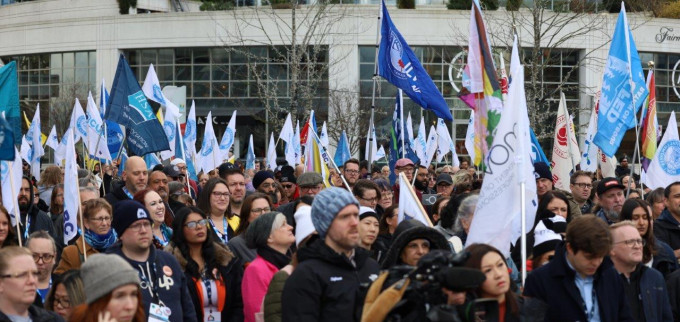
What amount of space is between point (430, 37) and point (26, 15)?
932 inches

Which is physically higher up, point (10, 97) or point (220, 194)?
point (10, 97)

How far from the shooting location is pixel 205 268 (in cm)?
812

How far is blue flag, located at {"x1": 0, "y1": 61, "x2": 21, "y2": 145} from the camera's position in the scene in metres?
10.8

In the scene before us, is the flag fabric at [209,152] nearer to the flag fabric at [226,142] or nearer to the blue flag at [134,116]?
the flag fabric at [226,142]

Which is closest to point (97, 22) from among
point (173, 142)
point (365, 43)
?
point (365, 43)

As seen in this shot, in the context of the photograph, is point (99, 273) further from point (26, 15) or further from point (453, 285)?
point (26, 15)

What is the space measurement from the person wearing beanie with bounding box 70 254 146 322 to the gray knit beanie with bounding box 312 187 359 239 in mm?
1032

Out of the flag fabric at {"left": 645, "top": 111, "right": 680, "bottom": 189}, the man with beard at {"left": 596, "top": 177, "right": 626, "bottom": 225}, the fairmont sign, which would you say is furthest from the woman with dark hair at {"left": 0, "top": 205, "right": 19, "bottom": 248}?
the fairmont sign

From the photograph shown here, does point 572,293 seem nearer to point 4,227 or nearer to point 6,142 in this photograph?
point 4,227

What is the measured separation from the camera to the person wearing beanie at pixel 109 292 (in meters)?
5.63

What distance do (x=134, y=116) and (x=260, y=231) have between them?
24.8 ft

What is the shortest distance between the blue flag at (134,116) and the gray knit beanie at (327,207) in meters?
8.93

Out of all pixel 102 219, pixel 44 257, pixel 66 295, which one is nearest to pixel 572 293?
pixel 66 295

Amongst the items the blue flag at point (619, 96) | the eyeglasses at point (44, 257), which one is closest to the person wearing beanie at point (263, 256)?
the eyeglasses at point (44, 257)
